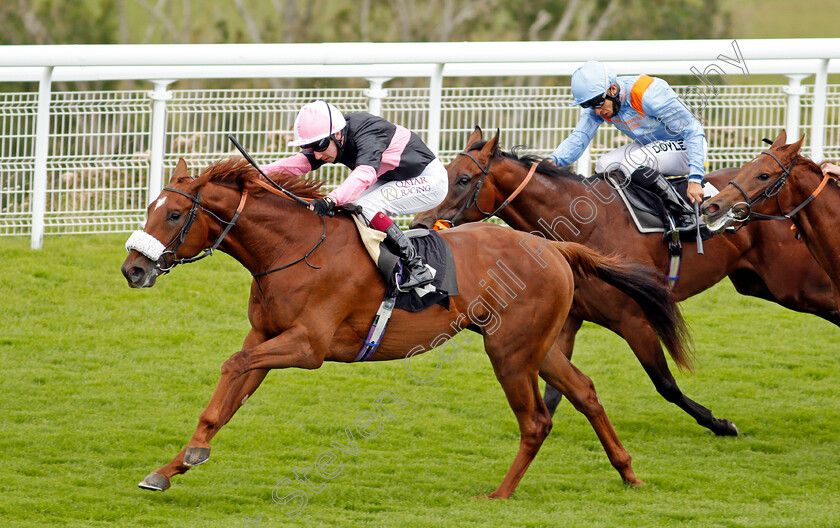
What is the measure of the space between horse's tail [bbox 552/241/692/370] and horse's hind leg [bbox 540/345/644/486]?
47 cm

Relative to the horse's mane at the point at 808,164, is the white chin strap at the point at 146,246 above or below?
below

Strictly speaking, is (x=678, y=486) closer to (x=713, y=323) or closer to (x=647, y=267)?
(x=647, y=267)

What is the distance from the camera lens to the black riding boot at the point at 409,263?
482cm

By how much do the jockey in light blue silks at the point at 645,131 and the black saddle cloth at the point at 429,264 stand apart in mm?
1437

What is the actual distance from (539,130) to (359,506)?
558 centimetres

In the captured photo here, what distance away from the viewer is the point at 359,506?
493 centimetres

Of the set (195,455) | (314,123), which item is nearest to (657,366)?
(314,123)

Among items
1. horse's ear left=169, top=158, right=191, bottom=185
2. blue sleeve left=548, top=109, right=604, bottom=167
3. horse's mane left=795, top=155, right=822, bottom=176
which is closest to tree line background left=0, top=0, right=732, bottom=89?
blue sleeve left=548, top=109, right=604, bottom=167

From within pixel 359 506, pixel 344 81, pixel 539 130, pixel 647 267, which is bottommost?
pixel 359 506

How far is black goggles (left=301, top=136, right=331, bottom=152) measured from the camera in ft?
15.7

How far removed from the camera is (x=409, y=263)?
15.8 ft

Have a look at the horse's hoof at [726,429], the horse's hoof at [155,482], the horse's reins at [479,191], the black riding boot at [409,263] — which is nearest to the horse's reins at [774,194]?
the horse's reins at [479,191]

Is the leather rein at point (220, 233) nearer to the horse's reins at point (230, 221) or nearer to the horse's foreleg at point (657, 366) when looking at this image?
the horse's reins at point (230, 221)

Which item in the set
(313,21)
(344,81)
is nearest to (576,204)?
(344,81)
